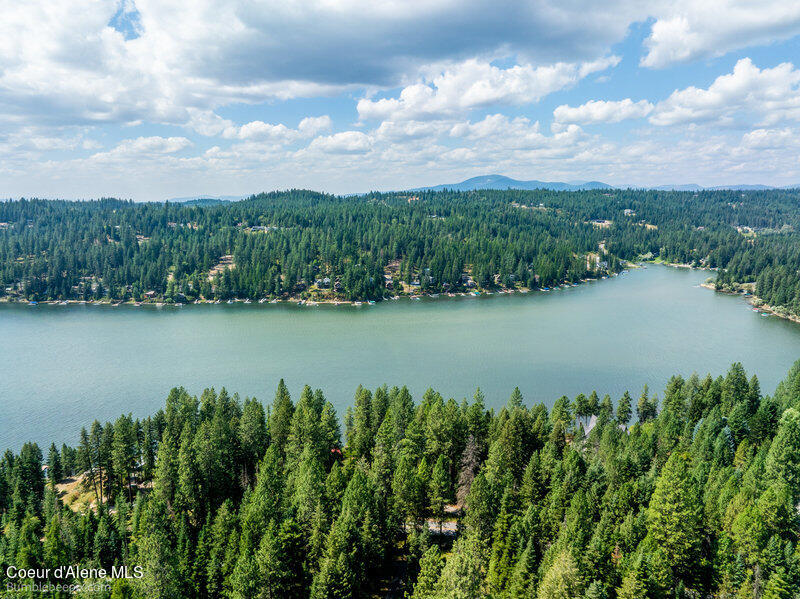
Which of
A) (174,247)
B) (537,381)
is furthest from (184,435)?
(174,247)

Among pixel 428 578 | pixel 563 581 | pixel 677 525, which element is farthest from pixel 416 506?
pixel 677 525

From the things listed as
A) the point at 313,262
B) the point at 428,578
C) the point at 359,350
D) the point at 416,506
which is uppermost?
the point at 313,262

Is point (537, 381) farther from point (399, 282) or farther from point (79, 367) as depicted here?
point (399, 282)

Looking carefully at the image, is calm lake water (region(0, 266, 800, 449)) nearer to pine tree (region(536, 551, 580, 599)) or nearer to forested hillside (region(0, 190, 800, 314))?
forested hillside (region(0, 190, 800, 314))

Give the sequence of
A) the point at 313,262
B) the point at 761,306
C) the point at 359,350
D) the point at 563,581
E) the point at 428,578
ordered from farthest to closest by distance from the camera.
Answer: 1. the point at 313,262
2. the point at 761,306
3. the point at 359,350
4. the point at 428,578
5. the point at 563,581

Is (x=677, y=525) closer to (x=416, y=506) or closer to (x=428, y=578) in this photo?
(x=428, y=578)

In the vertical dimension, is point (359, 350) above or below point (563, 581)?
below

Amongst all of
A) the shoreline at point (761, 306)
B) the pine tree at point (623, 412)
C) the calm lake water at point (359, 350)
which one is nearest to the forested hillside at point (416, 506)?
the pine tree at point (623, 412)
